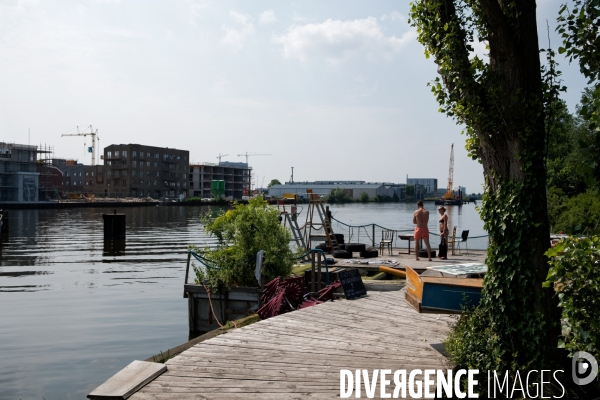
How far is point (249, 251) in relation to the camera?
14.5 metres

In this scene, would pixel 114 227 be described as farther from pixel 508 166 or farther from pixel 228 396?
pixel 508 166

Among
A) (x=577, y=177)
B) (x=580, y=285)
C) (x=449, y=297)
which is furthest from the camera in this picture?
(x=577, y=177)

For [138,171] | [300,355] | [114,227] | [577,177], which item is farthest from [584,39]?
[138,171]

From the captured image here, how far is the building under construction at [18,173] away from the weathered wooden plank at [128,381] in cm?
13353

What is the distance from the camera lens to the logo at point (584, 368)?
6.28 meters

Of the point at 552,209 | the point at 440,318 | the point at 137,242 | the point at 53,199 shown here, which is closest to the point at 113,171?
the point at 53,199

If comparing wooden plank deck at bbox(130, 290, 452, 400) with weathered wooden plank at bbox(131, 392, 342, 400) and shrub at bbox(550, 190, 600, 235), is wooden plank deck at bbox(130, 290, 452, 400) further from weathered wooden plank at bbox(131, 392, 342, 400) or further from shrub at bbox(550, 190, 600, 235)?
shrub at bbox(550, 190, 600, 235)

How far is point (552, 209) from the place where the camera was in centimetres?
3128

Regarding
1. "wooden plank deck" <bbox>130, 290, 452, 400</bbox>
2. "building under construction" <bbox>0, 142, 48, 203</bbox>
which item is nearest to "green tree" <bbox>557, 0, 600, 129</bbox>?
"wooden plank deck" <bbox>130, 290, 452, 400</bbox>

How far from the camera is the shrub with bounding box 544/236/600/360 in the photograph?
550 centimetres

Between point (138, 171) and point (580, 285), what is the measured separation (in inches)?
6686

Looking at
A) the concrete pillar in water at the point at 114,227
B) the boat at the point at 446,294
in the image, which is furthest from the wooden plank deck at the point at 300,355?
the concrete pillar in water at the point at 114,227

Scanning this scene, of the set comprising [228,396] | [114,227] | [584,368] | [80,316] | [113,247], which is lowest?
[80,316]

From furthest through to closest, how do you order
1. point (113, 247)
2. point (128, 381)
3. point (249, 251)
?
point (113, 247) < point (249, 251) < point (128, 381)
